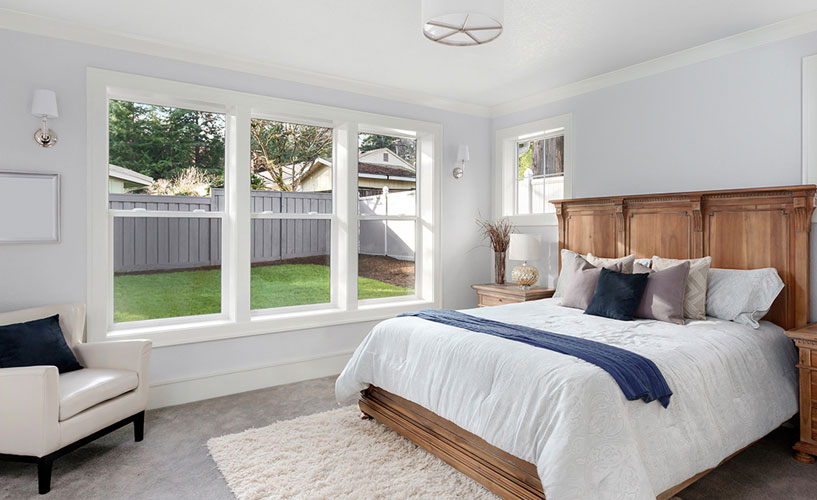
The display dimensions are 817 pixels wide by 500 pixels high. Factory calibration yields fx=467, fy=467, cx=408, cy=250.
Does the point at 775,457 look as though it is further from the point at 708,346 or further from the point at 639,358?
the point at 639,358

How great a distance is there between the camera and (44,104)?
9.75 ft

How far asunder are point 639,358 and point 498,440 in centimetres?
74

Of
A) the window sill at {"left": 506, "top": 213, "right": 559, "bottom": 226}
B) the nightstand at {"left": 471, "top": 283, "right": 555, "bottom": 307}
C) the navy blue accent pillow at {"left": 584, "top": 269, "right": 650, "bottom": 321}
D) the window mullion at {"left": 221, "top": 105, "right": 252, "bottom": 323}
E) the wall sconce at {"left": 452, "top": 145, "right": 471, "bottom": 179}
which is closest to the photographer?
the navy blue accent pillow at {"left": 584, "top": 269, "right": 650, "bottom": 321}

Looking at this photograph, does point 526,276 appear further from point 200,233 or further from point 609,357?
point 200,233

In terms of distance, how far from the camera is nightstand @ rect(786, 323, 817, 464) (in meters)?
2.56

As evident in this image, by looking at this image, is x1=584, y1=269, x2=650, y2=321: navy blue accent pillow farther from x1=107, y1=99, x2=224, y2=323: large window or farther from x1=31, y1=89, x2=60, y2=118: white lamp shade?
x1=31, y1=89, x2=60, y2=118: white lamp shade

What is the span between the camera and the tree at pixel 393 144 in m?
4.71

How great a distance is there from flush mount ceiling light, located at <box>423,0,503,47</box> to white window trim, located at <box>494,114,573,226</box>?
2158mm

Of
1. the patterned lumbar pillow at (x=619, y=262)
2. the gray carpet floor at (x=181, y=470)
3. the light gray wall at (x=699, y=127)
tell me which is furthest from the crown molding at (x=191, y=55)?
the gray carpet floor at (x=181, y=470)

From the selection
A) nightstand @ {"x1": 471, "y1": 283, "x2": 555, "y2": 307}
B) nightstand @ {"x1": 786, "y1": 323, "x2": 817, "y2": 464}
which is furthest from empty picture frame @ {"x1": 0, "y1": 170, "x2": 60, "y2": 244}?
nightstand @ {"x1": 786, "y1": 323, "x2": 817, "y2": 464}

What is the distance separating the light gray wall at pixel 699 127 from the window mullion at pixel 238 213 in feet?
9.75

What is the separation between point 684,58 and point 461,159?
212 cm

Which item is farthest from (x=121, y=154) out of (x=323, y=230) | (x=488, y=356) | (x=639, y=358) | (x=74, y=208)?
(x=639, y=358)

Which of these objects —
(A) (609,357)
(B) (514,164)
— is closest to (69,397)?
(A) (609,357)
